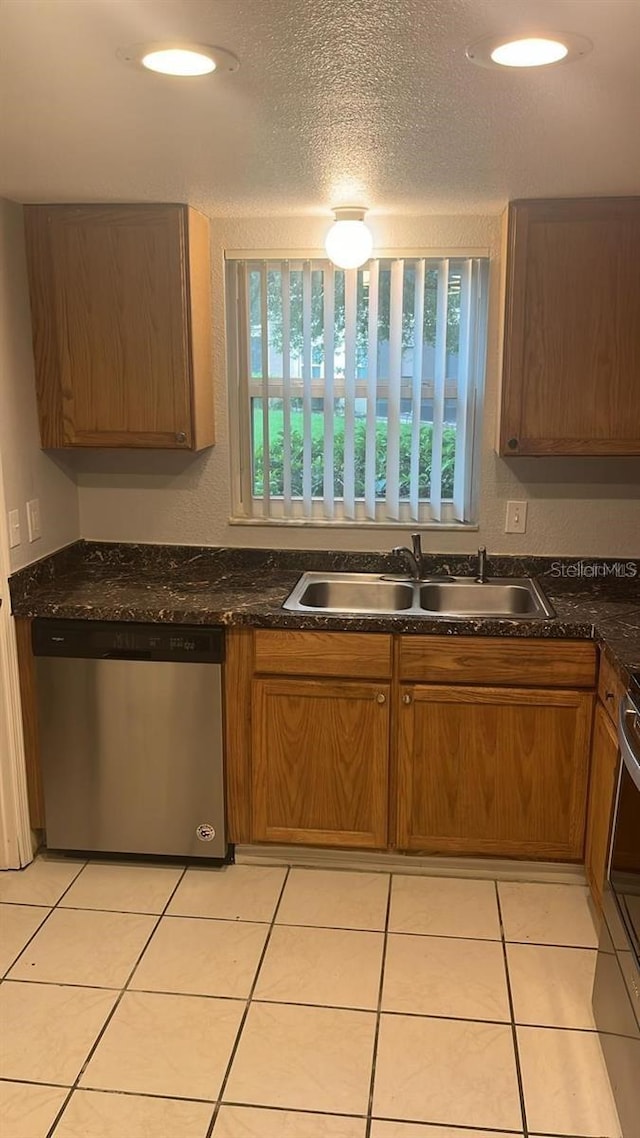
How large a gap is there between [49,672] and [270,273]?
62.4 inches

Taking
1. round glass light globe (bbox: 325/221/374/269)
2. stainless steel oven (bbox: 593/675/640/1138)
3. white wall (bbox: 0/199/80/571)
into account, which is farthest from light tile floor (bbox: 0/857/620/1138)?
round glass light globe (bbox: 325/221/374/269)

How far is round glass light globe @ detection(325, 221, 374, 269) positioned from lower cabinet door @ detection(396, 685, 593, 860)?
1392 millimetres

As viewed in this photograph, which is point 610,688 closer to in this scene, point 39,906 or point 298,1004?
point 298,1004

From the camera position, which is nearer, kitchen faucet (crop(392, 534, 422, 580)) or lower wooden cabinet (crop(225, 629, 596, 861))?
lower wooden cabinet (crop(225, 629, 596, 861))

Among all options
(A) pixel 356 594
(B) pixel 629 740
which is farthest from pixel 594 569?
(B) pixel 629 740

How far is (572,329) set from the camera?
2.75 metres

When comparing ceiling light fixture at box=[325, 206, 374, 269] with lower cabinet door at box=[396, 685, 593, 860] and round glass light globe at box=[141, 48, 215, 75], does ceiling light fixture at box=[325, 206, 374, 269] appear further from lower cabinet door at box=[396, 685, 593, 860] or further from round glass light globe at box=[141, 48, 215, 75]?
lower cabinet door at box=[396, 685, 593, 860]

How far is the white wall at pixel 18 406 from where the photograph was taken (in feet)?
8.98

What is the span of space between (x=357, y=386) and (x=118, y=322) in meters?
0.86

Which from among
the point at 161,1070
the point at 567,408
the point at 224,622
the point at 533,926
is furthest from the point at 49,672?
the point at 567,408

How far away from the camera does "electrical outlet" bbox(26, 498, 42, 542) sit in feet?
9.56

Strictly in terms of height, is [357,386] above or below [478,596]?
above

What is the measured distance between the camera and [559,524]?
3188 millimetres

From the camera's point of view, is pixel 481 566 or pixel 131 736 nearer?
pixel 131 736
